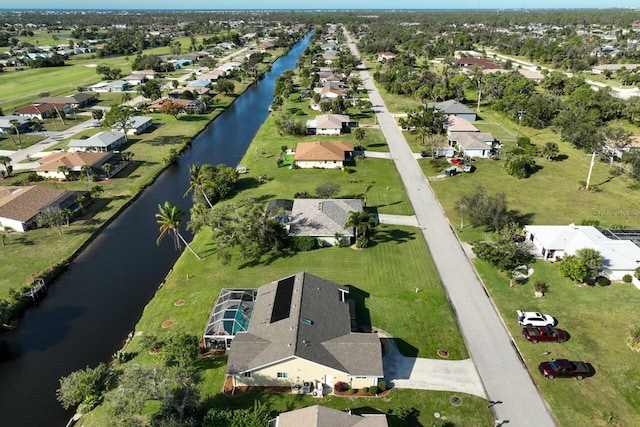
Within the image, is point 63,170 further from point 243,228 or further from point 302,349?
point 302,349

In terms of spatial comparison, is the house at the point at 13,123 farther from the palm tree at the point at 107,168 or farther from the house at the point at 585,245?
the house at the point at 585,245

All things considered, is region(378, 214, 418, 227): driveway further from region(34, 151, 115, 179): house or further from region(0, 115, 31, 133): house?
region(0, 115, 31, 133): house

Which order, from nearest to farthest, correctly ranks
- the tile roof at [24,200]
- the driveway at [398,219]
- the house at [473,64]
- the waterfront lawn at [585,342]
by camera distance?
the waterfront lawn at [585,342] → the tile roof at [24,200] → the driveway at [398,219] → the house at [473,64]

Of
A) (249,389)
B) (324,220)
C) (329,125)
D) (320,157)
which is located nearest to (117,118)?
(329,125)

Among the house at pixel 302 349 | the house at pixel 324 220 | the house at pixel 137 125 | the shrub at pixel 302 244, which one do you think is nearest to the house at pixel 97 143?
the house at pixel 137 125

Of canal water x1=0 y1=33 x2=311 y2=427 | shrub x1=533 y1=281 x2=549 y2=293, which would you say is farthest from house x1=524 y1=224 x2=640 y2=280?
canal water x1=0 y1=33 x2=311 y2=427

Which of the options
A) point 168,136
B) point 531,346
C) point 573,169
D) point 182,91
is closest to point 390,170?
point 573,169

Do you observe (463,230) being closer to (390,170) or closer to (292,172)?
(390,170)
